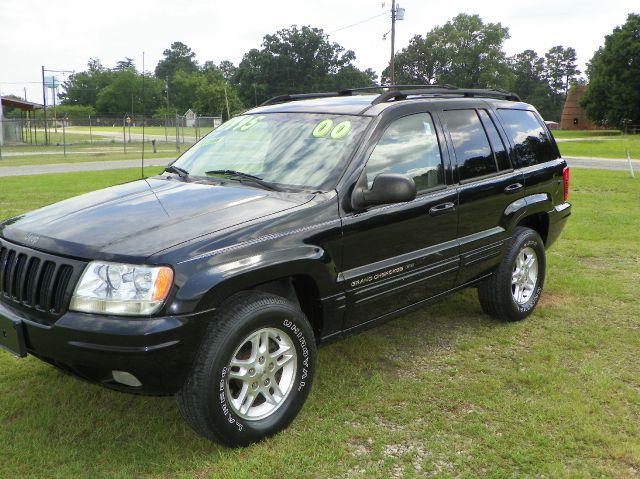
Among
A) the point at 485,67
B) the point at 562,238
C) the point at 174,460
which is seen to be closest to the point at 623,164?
the point at 562,238

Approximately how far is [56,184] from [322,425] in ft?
43.7

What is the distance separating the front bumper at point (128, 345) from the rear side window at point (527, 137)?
10.6 feet

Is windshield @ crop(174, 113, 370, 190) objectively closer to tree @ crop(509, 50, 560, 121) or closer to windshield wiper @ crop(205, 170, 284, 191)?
windshield wiper @ crop(205, 170, 284, 191)

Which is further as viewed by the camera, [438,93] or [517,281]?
[517,281]

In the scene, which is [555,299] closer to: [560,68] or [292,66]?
[292,66]

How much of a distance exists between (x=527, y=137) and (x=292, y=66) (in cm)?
8875

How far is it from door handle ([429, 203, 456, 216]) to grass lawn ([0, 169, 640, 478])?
1067 mm

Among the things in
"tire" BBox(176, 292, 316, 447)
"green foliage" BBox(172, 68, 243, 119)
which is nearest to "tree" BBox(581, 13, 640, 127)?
"green foliage" BBox(172, 68, 243, 119)

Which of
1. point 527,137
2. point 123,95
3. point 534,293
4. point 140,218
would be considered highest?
point 123,95

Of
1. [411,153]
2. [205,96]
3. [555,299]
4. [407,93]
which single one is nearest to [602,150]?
[555,299]

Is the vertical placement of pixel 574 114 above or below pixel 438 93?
above

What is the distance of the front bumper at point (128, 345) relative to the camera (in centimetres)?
270

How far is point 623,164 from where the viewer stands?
2239 centimetres

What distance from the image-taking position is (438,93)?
4.63 meters
